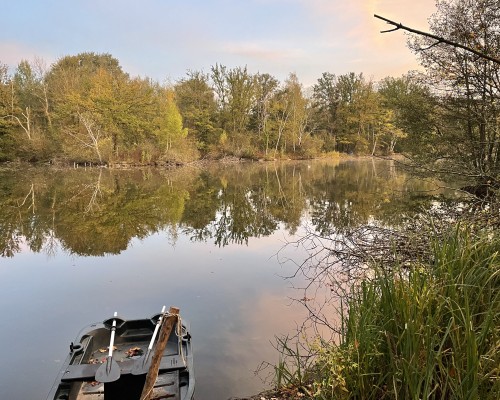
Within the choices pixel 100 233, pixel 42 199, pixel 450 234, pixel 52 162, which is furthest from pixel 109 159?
pixel 450 234

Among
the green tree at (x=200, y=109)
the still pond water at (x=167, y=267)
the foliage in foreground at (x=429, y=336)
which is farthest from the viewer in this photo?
the green tree at (x=200, y=109)

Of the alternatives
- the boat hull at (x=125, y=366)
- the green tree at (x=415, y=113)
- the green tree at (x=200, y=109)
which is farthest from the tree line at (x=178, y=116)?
the boat hull at (x=125, y=366)

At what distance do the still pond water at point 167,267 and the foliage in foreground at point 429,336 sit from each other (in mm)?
2089

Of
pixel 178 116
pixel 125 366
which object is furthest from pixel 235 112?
pixel 125 366

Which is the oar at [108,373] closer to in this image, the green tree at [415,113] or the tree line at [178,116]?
the green tree at [415,113]

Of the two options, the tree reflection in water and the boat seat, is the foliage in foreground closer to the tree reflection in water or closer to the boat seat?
the boat seat

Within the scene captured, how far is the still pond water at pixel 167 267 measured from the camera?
17.5 feet

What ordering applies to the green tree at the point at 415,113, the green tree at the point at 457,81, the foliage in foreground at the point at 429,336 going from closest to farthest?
the foliage in foreground at the point at 429,336 → the green tree at the point at 457,81 → the green tree at the point at 415,113

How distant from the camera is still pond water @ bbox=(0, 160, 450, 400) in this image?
535 cm

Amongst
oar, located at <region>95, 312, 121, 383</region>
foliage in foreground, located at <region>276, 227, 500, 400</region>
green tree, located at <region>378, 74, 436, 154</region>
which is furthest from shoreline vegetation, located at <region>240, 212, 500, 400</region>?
green tree, located at <region>378, 74, 436, 154</region>

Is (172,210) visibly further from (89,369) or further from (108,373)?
(108,373)

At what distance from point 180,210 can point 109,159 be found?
2542 cm

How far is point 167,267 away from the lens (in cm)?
942

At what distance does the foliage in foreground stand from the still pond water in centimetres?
209
